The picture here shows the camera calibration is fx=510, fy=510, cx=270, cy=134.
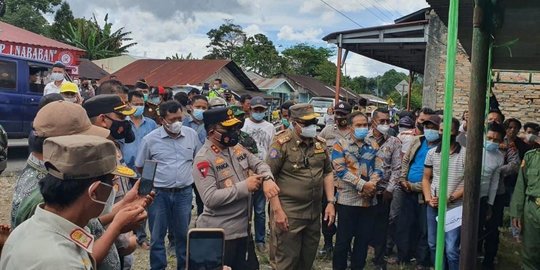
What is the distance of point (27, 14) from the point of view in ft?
129

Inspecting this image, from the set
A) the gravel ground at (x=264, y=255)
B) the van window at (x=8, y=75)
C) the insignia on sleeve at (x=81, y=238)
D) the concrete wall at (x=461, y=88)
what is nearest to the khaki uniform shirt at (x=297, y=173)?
the gravel ground at (x=264, y=255)

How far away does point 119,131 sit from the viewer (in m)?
3.65

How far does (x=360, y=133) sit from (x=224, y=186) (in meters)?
2.06

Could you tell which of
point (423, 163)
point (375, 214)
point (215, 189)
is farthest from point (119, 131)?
point (423, 163)

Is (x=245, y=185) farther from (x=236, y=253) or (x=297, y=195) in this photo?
(x=297, y=195)

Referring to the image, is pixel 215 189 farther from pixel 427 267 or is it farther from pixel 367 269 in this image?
pixel 427 267

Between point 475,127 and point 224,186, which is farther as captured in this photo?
point 224,186

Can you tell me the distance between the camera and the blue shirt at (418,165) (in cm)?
584

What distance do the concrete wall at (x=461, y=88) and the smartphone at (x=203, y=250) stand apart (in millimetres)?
10451

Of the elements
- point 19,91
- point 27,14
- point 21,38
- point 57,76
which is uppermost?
point 27,14

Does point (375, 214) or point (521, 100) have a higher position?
point (521, 100)

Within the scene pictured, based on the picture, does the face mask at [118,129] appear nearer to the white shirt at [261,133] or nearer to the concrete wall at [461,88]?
the white shirt at [261,133]

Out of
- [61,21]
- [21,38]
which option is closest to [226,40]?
[61,21]

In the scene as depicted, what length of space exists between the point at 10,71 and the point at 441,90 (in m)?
10.1
